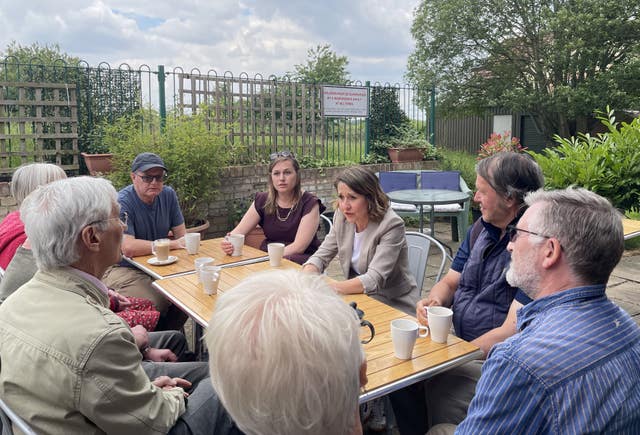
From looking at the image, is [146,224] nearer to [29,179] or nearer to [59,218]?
[29,179]

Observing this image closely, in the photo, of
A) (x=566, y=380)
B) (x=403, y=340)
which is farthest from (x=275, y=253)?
(x=566, y=380)

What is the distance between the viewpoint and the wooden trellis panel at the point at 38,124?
605 cm

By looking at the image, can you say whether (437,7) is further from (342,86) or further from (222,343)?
(222,343)

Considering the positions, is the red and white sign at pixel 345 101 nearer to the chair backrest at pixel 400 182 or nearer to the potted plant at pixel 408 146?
the potted plant at pixel 408 146

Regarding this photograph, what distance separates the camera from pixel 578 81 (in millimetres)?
14891

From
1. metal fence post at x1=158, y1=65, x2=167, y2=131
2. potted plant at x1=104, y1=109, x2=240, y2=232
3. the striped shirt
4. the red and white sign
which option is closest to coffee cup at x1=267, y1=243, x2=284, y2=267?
the striped shirt

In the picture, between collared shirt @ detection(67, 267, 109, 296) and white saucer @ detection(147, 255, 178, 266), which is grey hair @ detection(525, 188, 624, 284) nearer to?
collared shirt @ detection(67, 267, 109, 296)

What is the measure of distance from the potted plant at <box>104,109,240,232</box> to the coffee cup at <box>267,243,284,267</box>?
281 cm

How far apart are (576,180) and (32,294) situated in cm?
525

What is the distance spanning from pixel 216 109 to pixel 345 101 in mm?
2387

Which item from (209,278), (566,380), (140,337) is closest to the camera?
(566,380)

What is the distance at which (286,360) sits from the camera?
81cm

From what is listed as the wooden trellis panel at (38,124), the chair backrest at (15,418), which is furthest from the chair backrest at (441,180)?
the chair backrest at (15,418)

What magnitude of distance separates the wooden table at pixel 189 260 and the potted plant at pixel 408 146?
19.4 ft
